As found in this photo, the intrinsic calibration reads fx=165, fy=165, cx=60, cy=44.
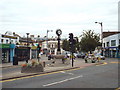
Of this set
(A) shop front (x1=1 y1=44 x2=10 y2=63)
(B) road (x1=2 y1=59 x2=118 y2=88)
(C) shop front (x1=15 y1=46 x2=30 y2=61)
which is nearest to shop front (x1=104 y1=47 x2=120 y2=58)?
(C) shop front (x1=15 y1=46 x2=30 y2=61)

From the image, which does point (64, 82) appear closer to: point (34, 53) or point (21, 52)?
point (21, 52)

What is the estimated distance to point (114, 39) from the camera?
52.0 m

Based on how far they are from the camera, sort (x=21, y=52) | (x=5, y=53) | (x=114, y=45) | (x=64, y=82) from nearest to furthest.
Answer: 1. (x=64, y=82)
2. (x=5, y=53)
3. (x=21, y=52)
4. (x=114, y=45)

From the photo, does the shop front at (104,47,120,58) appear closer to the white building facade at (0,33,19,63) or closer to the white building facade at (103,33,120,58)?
the white building facade at (103,33,120,58)

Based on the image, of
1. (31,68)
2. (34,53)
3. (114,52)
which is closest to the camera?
(31,68)

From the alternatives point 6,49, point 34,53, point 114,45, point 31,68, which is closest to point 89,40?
point 114,45

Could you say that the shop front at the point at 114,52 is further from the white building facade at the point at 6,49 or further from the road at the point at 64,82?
the road at the point at 64,82

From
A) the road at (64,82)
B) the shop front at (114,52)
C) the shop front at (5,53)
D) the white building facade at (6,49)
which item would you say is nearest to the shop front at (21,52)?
the white building facade at (6,49)

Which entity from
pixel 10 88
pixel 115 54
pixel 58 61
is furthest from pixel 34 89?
pixel 115 54

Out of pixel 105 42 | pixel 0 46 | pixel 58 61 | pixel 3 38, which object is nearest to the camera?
pixel 58 61

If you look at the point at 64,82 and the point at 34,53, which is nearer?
the point at 64,82

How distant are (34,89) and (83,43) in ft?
157

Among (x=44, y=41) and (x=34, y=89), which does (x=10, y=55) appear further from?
(x=44, y=41)

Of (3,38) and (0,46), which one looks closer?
(0,46)
